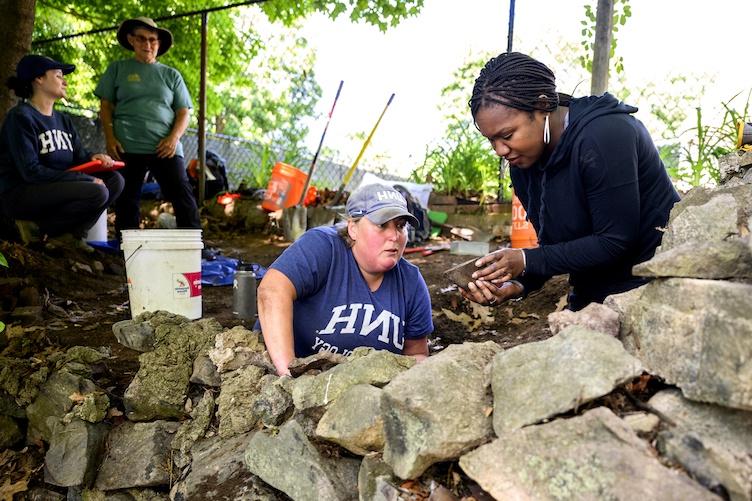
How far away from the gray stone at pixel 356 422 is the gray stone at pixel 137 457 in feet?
2.95

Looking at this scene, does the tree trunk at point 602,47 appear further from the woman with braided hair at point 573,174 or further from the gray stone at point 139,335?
the gray stone at point 139,335

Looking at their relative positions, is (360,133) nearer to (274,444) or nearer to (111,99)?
(111,99)

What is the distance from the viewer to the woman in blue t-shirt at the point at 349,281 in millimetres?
2223

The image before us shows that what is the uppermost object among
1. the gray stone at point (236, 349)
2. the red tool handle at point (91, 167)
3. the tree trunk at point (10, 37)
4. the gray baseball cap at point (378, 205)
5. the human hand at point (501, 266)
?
the tree trunk at point (10, 37)

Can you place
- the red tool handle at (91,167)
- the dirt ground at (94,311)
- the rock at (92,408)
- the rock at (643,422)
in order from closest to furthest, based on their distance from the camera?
the rock at (643,422) < the rock at (92,408) < the dirt ground at (94,311) < the red tool handle at (91,167)

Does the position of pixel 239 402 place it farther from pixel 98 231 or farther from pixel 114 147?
pixel 98 231

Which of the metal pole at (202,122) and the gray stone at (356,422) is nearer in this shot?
the gray stone at (356,422)

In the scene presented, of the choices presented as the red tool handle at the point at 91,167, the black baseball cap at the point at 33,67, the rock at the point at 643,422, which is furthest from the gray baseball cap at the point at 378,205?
the black baseball cap at the point at 33,67

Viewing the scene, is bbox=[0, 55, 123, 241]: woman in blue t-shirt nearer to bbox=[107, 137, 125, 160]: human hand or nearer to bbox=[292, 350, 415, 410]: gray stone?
bbox=[107, 137, 125, 160]: human hand

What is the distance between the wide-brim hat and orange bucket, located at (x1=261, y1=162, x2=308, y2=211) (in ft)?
8.07

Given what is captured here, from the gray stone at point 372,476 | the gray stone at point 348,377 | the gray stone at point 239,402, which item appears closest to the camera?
the gray stone at point 372,476

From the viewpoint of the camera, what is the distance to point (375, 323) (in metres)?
2.34

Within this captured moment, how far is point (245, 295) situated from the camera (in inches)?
148

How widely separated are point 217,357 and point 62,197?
2968mm
